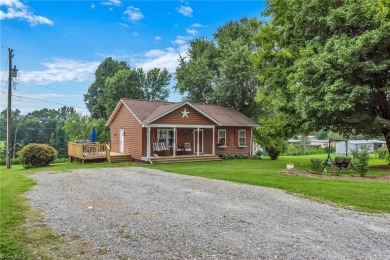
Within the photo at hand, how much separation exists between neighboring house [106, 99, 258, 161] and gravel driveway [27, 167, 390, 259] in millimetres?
11727

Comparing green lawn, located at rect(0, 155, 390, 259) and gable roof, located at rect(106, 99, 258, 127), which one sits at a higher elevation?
gable roof, located at rect(106, 99, 258, 127)

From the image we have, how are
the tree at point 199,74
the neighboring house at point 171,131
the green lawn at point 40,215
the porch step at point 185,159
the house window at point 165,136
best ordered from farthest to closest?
the tree at point 199,74 < the house window at point 165,136 < the neighboring house at point 171,131 < the porch step at point 185,159 < the green lawn at point 40,215

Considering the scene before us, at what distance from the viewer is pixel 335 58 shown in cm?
1390

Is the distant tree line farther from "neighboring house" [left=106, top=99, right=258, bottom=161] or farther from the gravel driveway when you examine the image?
the gravel driveway

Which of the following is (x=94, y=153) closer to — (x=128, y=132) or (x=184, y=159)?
(x=128, y=132)

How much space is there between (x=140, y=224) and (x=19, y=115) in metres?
68.6

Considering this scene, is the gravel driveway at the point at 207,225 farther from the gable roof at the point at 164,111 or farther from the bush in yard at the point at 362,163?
the gable roof at the point at 164,111

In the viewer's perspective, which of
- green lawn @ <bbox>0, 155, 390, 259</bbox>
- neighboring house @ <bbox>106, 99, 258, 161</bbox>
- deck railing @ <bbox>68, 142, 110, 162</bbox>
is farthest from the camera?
neighboring house @ <bbox>106, 99, 258, 161</bbox>

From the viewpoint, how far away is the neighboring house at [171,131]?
826 inches

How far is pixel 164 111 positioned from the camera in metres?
21.3

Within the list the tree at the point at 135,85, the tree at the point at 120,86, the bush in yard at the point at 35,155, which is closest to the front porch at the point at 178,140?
the bush in yard at the point at 35,155

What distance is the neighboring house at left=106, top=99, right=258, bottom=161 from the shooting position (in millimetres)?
20984

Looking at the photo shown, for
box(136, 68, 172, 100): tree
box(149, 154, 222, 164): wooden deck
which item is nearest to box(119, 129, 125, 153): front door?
box(149, 154, 222, 164): wooden deck

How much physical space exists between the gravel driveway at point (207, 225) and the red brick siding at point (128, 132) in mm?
11752
